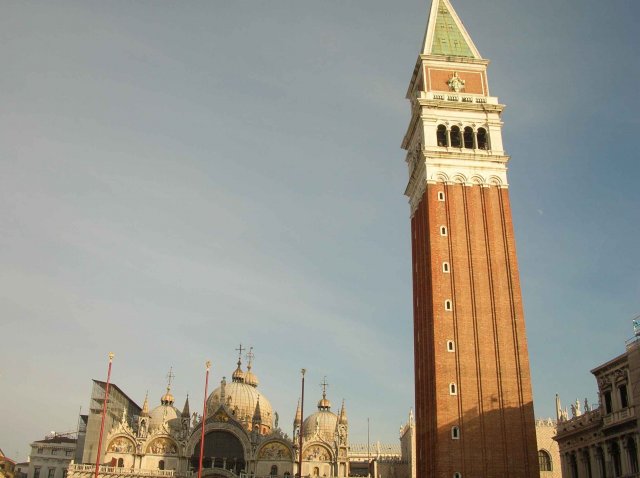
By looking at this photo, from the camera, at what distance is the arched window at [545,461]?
72562 mm

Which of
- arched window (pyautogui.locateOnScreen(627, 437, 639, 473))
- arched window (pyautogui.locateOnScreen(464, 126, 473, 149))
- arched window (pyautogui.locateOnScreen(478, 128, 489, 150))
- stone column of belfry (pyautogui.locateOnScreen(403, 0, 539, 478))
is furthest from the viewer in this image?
arched window (pyautogui.locateOnScreen(464, 126, 473, 149))

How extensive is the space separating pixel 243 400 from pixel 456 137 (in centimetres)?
4119

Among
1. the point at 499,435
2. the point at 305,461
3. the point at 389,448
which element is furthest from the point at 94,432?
the point at 499,435

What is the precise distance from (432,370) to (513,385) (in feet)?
19.0

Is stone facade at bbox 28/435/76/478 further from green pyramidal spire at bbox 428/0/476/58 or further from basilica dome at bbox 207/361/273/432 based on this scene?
green pyramidal spire at bbox 428/0/476/58

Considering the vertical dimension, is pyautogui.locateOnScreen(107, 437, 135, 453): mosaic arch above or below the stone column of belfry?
below

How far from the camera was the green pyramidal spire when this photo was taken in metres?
66.0

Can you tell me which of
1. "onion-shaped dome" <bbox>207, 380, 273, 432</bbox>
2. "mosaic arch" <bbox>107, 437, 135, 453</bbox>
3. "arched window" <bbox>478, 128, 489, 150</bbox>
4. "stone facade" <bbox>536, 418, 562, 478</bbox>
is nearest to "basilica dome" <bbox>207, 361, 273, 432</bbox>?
"onion-shaped dome" <bbox>207, 380, 273, 432</bbox>

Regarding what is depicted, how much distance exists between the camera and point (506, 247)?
5678 cm

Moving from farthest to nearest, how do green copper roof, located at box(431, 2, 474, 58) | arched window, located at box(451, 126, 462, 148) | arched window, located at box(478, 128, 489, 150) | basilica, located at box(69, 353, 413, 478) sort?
basilica, located at box(69, 353, 413, 478) → green copper roof, located at box(431, 2, 474, 58) → arched window, located at box(451, 126, 462, 148) → arched window, located at box(478, 128, 489, 150)

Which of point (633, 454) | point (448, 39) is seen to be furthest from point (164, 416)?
point (633, 454)

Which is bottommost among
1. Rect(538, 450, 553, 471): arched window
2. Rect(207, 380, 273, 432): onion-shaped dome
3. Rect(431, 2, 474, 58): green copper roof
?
Rect(538, 450, 553, 471): arched window

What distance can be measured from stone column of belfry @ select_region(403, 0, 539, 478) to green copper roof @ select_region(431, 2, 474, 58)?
15 cm

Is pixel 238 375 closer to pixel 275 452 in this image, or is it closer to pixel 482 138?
pixel 275 452
